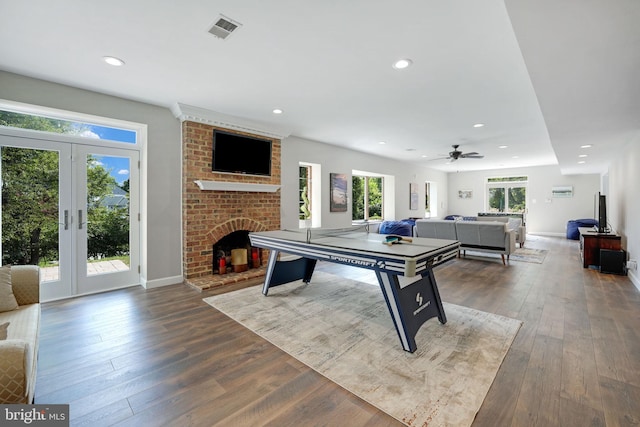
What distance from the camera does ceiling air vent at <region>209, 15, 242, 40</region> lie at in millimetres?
2037

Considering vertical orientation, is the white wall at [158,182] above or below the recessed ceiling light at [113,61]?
below

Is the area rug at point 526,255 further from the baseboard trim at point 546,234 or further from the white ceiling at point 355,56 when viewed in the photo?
the baseboard trim at point 546,234

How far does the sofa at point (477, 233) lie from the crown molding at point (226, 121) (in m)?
3.60

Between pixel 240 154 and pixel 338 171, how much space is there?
2671mm

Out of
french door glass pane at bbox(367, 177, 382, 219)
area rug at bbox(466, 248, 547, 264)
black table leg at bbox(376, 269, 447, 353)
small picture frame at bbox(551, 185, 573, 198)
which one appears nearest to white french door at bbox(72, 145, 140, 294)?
black table leg at bbox(376, 269, 447, 353)

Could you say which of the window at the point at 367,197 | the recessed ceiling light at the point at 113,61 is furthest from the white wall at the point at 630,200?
the recessed ceiling light at the point at 113,61

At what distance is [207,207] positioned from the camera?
13.8 feet

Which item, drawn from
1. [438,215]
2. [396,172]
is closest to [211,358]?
[396,172]

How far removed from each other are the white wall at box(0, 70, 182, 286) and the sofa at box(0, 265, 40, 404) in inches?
64.1

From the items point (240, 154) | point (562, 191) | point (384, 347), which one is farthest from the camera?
point (562, 191)

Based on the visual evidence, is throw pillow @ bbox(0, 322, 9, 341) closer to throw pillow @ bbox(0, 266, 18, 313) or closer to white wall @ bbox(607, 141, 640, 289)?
throw pillow @ bbox(0, 266, 18, 313)

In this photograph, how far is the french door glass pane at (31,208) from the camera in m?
3.05

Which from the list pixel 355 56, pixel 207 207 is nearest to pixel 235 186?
pixel 207 207

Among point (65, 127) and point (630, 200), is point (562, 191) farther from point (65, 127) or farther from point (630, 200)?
point (65, 127)
